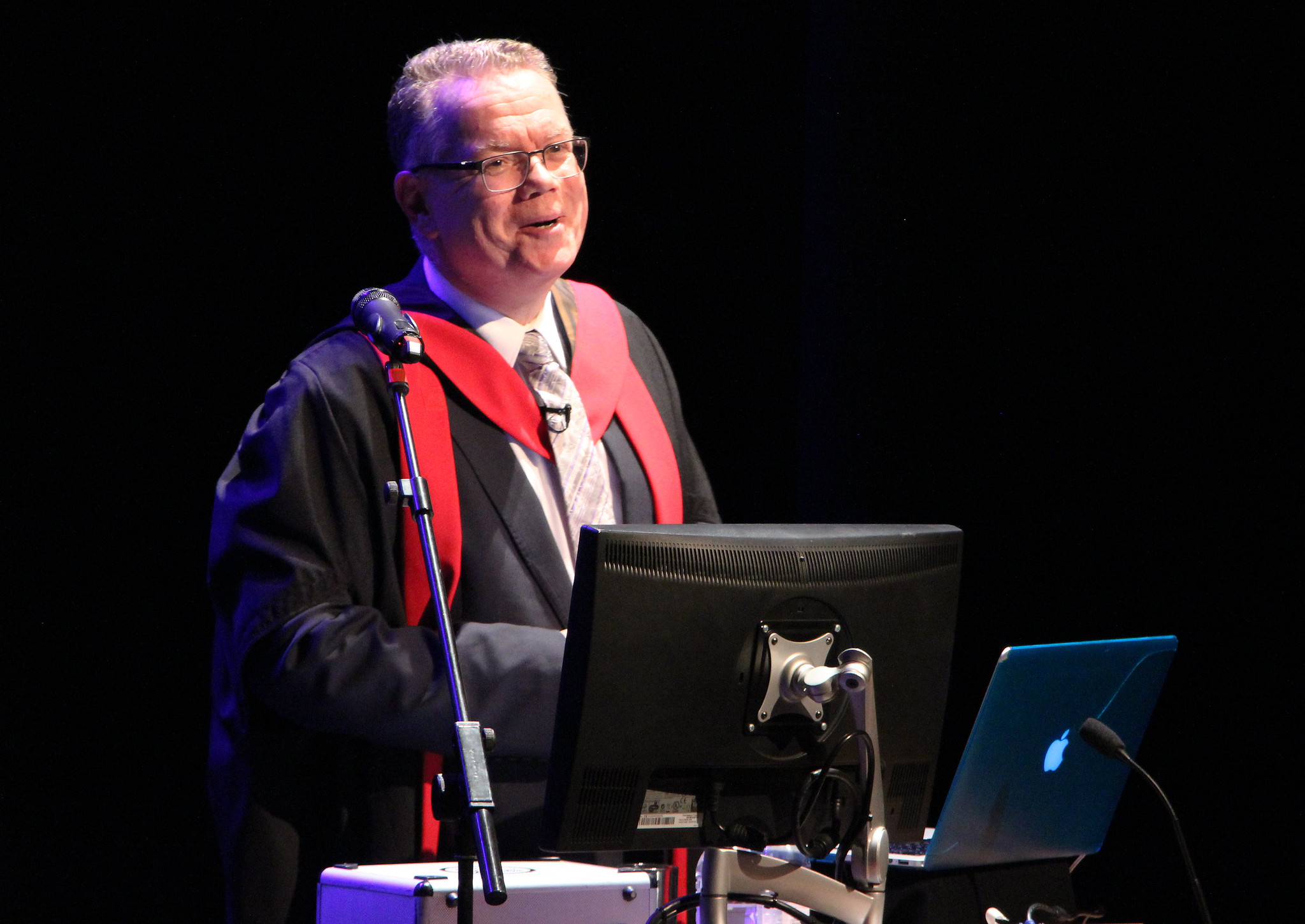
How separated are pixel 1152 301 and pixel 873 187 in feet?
2.61

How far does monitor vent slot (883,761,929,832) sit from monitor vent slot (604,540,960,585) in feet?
0.70

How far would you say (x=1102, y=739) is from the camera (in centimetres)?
184

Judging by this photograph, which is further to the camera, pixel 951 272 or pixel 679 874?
pixel 951 272

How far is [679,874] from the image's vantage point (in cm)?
174

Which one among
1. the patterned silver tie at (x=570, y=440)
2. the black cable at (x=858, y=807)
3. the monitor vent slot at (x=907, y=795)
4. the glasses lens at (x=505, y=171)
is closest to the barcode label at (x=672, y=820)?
the black cable at (x=858, y=807)

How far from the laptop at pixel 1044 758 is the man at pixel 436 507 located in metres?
0.54

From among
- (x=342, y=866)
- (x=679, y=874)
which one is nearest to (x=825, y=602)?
(x=679, y=874)

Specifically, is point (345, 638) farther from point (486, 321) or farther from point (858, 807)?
point (858, 807)

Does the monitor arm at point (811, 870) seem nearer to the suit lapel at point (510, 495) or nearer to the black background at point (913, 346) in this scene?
the suit lapel at point (510, 495)

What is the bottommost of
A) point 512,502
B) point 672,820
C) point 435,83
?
point 672,820

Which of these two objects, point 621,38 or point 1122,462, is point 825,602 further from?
point 621,38


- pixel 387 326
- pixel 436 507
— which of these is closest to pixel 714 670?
pixel 387 326

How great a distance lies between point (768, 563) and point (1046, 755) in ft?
2.32

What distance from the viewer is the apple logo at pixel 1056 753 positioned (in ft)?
6.16
